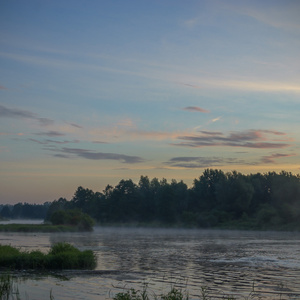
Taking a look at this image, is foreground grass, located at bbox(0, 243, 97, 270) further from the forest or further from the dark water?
the forest

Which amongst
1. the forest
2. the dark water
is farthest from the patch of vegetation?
the dark water

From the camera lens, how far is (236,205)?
152375 millimetres

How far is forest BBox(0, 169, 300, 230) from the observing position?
445ft

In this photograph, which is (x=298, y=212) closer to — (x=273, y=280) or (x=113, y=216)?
(x=113, y=216)

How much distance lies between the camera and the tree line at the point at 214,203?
136 metres

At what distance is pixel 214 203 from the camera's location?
16788cm

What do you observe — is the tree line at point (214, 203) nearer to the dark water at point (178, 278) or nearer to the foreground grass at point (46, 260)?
the dark water at point (178, 278)

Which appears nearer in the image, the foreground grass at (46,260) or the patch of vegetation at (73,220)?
the foreground grass at (46,260)

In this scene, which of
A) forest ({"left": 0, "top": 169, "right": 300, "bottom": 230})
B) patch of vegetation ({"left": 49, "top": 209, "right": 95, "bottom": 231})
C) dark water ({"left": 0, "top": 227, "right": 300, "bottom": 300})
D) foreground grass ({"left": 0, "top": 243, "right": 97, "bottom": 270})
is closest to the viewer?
dark water ({"left": 0, "top": 227, "right": 300, "bottom": 300})

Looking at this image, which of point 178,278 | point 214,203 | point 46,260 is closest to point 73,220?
point 214,203

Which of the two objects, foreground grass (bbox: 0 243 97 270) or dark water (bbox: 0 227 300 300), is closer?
dark water (bbox: 0 227 300 300)

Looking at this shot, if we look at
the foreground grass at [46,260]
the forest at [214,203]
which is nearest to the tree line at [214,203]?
the forest at [214,203]

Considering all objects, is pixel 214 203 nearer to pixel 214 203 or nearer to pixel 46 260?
pixel 214 203

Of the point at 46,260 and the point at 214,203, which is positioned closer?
the point at 46,260
